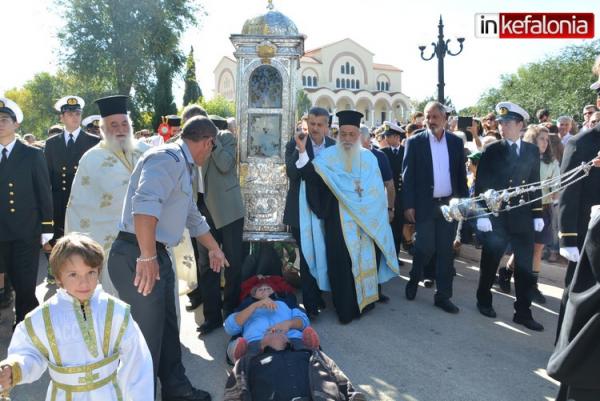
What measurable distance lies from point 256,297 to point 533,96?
1318 inches

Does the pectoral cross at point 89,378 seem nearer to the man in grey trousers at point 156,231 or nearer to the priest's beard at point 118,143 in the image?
the man in grey trousers at point 156,231

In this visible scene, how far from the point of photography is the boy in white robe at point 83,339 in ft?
7.71

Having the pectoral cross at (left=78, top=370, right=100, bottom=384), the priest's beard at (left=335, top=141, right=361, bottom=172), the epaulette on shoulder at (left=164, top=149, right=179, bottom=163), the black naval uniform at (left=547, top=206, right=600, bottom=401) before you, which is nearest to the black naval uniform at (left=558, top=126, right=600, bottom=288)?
the black naval uniform at (left=547, top=206, right=600, bottom=401)

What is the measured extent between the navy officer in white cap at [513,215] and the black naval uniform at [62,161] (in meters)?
4.66

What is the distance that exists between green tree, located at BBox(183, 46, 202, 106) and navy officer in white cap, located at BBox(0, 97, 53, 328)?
29.8 m

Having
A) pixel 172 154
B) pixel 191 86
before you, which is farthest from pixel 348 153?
pixel 191 86

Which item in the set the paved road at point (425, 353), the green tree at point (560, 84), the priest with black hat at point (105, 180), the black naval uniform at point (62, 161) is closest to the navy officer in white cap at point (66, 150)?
the black naval uniform at point (62, 161)

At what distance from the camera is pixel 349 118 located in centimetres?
531

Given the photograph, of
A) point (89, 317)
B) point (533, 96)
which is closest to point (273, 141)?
point (89, 317)

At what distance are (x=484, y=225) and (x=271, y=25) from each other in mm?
3141

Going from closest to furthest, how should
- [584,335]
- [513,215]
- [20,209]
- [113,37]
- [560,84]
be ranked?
[584,335] < [20,209] < [513,215] < [113,37] < [560,84]

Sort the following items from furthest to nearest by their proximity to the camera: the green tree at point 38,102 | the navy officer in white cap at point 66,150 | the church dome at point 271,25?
the green tree at point 38,102 < the navy officer in white cap at point 66,150 < the church dome at point 271,25

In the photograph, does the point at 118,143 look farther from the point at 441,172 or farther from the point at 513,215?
the point at 513,215

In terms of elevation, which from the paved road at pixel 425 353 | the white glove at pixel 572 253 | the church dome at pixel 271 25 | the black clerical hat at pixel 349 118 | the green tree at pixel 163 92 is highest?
the green tree at pixel 163 92
